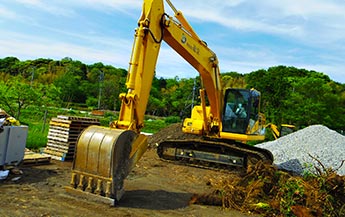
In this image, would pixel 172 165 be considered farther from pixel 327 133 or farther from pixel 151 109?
pixel 151 109

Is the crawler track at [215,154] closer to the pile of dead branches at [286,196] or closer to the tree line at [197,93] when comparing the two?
the pile of dead branches at [286,196]

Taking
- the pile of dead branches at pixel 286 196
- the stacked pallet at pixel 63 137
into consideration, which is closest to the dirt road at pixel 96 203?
the pile of dead branches at pixel 286 196

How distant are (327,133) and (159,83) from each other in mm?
62141

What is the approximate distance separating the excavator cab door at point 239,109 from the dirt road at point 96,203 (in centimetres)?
259

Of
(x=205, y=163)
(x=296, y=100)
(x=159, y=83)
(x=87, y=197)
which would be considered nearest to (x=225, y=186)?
(x=87, y=197)

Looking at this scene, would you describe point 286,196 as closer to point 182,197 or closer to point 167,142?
point 182,197

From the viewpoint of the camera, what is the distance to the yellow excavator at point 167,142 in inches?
242

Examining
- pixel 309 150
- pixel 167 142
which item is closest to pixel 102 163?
pixel 167 142

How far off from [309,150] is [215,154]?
4081 millimetres

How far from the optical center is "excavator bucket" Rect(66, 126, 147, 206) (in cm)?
601

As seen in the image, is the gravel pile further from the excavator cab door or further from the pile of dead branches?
the pile of dead branches

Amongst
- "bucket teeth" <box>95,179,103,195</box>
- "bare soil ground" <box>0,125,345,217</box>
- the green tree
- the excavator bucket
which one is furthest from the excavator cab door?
the green tree

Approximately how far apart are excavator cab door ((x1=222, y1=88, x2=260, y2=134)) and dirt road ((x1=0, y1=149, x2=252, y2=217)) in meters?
2.59

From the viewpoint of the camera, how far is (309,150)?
13.1 metres
